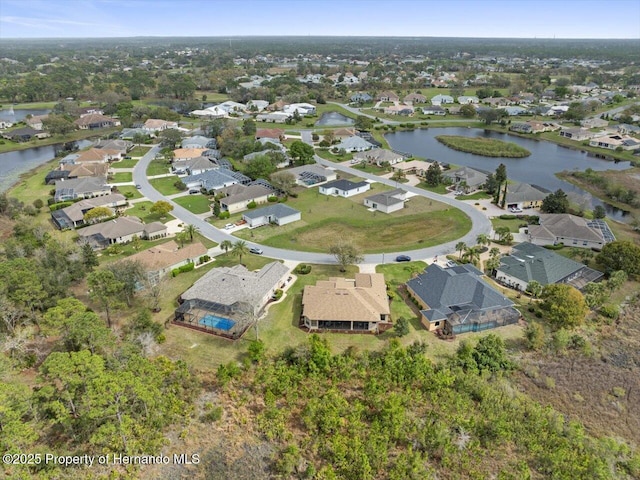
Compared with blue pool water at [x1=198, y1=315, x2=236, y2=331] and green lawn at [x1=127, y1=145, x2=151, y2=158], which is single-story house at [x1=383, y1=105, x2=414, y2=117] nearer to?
green lawn at [x1=127, y1=145, x2=151, y2=158]

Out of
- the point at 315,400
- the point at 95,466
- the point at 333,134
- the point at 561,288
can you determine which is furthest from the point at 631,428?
the point at 333,134

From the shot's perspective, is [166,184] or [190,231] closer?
[190,231]

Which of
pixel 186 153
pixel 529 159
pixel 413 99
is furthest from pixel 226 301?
pixel 413 99

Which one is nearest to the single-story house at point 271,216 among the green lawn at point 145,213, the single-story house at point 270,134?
the green lawn at point 145,213

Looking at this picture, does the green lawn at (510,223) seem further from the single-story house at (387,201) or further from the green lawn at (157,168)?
the green lawn at (157,168)

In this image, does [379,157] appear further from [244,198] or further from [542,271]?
[542,271]

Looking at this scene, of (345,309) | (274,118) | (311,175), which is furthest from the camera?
(274,118)
